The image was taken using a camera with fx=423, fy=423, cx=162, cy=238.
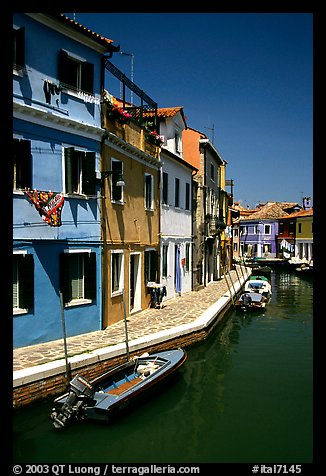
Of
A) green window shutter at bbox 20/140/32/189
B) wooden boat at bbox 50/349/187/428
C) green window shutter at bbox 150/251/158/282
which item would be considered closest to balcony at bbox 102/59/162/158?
green window shutter at bbox 20/140/32/189

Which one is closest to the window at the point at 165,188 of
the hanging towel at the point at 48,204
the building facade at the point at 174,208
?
the building facade at the point at 174,208

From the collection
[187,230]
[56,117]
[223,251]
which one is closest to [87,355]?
[56,117]

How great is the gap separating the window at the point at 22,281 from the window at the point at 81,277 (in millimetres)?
1454

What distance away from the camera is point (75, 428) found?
806 cm

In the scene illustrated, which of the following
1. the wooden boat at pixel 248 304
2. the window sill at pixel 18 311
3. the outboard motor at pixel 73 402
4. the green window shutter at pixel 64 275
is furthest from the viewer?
the wooden boat at pixel 248 304

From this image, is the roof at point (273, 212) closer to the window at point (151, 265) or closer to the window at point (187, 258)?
the window at point (187, 258)

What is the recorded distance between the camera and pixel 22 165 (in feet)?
34.6

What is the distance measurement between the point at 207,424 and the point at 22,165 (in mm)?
7390

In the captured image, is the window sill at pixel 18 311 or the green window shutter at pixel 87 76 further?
the green window shutter at pixel 87 76

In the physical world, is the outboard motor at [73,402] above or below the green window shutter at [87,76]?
below

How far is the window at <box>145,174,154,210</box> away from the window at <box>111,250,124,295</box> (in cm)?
345

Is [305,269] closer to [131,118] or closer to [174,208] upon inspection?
[174,208]

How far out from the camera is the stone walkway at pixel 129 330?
32.5 feet
